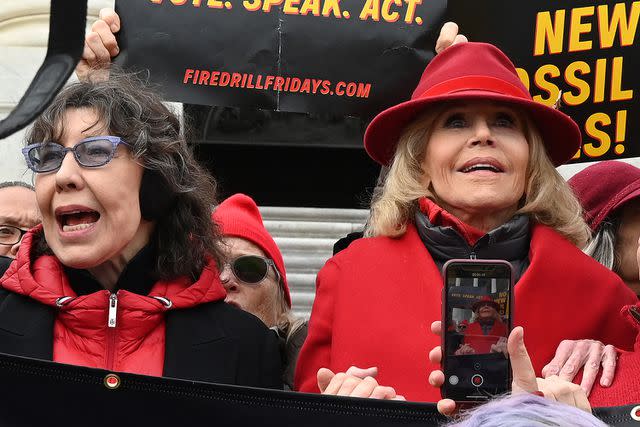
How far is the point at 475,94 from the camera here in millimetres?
3072

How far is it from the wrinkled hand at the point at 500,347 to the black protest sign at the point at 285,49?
1.97 metres

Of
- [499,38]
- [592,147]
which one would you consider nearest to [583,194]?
[592,147]

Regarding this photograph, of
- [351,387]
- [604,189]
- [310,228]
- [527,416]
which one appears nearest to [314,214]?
[310,228]

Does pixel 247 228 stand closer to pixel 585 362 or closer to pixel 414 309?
pixel 414 309

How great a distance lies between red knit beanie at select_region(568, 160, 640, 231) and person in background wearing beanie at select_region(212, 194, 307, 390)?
3.31 ft

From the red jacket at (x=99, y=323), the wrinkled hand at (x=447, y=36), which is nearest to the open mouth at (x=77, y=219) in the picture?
the red jacket at (x=99, y=323)

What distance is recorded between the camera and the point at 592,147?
399 cm

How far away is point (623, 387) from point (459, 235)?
2.05ft

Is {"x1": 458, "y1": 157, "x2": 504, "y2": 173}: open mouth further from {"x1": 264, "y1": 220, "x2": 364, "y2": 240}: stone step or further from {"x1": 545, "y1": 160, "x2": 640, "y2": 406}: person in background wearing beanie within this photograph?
{"x1": 264, "y1": 220, "x2": 364, "y2": 240}: stone step

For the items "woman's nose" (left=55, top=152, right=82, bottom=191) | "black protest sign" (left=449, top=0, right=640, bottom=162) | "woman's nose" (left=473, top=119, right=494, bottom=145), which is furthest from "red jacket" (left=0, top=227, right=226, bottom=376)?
A: "black protest sign" (left=449, top=0, right=640, bottom=162)

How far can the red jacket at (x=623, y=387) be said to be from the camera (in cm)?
252

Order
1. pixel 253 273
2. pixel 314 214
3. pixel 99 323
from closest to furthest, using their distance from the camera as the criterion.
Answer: pixel 99 323 → pixel 253 273 → pixel 314 214

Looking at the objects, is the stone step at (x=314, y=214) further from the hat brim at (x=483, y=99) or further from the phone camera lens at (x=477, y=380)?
the phone camera lens at (x=477, y=380)

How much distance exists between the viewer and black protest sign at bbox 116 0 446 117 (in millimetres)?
3844
